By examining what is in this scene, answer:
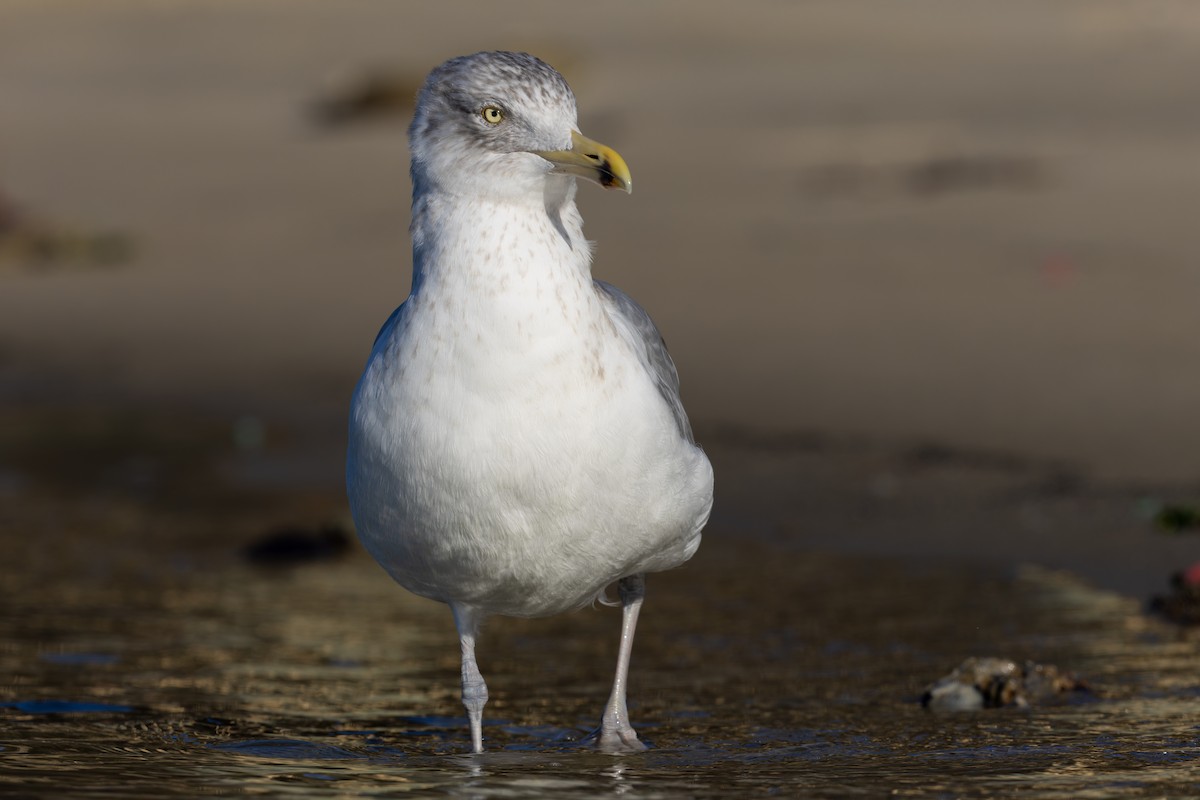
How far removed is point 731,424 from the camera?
9797 millimetres

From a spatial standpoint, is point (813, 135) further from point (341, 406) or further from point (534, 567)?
point (534, 567)

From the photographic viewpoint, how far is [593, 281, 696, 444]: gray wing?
5422 mm

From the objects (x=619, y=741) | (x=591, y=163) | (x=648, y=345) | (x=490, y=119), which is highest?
(x=490, y=119)

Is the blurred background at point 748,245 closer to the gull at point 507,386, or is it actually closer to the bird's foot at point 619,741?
the bird's foot at point 619,741

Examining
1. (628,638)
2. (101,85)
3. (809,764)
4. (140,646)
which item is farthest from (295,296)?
(101,85)

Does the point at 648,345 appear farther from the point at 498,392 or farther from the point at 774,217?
the point at 774,217

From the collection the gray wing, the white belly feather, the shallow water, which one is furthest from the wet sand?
the gray wing

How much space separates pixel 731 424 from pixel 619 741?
14.9 ft

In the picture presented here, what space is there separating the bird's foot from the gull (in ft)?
0.06

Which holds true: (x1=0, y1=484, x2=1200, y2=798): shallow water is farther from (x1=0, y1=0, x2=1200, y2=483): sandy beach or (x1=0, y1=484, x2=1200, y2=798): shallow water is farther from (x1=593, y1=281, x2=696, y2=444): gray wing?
(x1=0, y1=0, x2=1200, y2=483): sandy beach

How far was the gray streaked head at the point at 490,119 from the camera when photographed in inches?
198

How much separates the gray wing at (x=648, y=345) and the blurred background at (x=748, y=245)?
7.71ft

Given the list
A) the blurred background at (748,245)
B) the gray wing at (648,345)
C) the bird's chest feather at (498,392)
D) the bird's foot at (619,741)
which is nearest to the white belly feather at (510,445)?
the bird's chest feather at (498,392)

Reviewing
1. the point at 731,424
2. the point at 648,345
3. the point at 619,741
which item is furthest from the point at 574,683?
the point at 731,424
